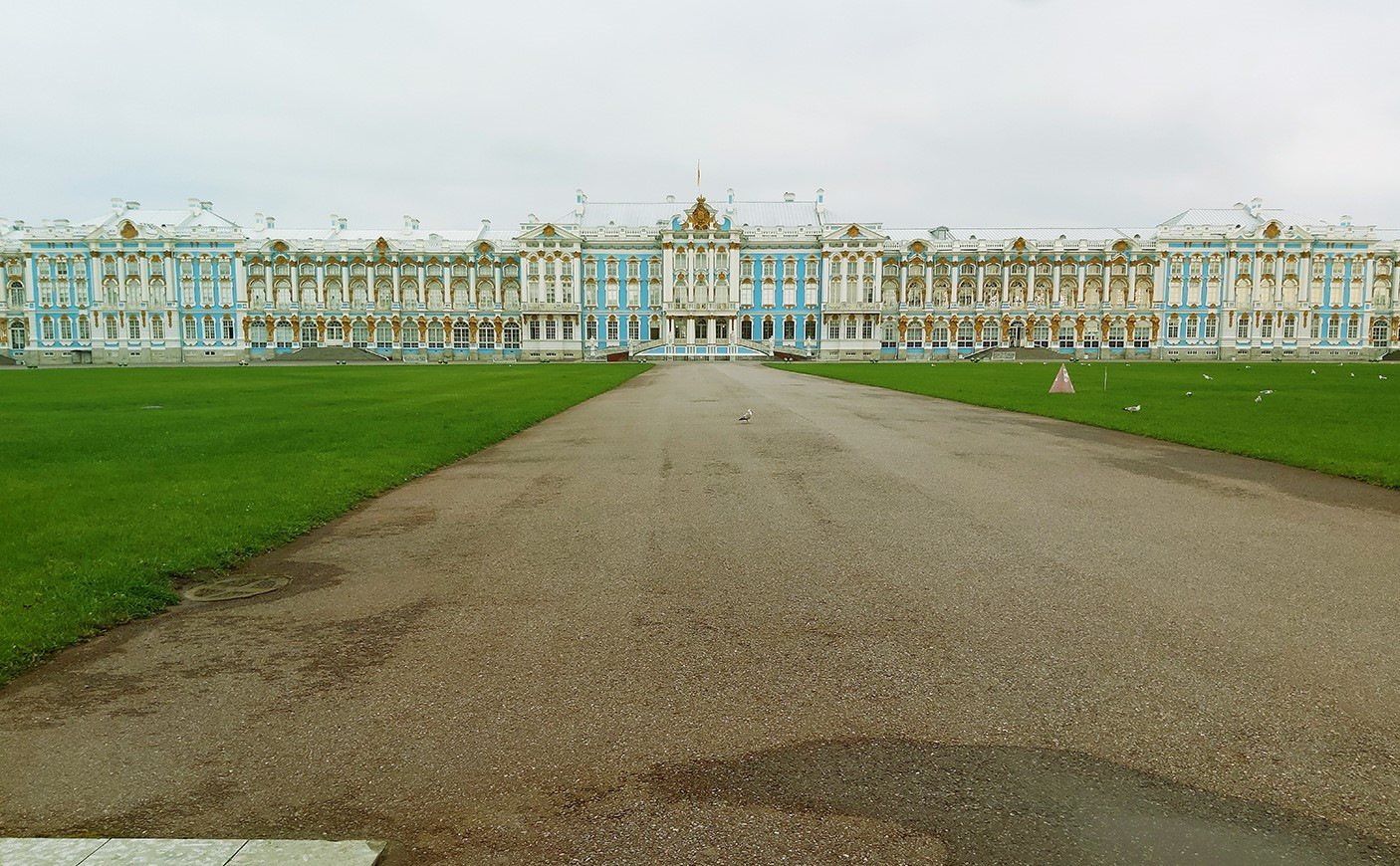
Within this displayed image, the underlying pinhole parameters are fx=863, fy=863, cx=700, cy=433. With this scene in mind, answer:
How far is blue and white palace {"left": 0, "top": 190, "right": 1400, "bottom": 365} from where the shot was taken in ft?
324

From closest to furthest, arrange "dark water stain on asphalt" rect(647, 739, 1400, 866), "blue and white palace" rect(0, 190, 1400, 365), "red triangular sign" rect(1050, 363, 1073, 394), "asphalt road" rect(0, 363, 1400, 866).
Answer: "dark water stain on asphalt" rect(647, 739, 1400, 866) < "asphalt road" rect(0, 363, 1400, 866) < "red triangular sign" rect(1050, 363, 1073, 394) < "blue and white palace" rect(0, 190, 1400, 365)

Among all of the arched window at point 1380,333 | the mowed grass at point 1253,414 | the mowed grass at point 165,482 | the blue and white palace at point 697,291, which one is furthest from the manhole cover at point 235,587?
the arched window at point 1380,333

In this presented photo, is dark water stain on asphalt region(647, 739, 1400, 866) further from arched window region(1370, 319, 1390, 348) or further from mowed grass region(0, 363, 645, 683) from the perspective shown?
arched window region(1370, 319, 1390, 348)

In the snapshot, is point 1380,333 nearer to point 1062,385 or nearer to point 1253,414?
point 1062,385

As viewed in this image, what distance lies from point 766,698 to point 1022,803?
140cm

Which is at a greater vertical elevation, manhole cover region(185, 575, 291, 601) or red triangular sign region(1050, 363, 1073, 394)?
red triangular sign region(1050, 363, 1073, 394)

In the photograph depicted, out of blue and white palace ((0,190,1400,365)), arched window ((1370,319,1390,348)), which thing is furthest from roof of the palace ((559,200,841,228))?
arched window ((1370,319,1390,348))

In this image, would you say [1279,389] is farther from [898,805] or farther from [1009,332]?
[1009,332]

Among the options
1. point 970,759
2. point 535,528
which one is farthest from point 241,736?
point 535,528

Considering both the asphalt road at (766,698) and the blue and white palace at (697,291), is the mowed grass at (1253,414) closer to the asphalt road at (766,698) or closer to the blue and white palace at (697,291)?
the asphalt road at (766,698)

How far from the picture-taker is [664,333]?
10088 centimetres

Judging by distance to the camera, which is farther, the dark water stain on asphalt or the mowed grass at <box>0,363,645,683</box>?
the mowed grass at <box>0,363,645,683</box>

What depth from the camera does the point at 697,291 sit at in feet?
331

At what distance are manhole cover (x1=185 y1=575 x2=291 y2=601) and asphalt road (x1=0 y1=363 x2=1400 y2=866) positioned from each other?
222 mm
